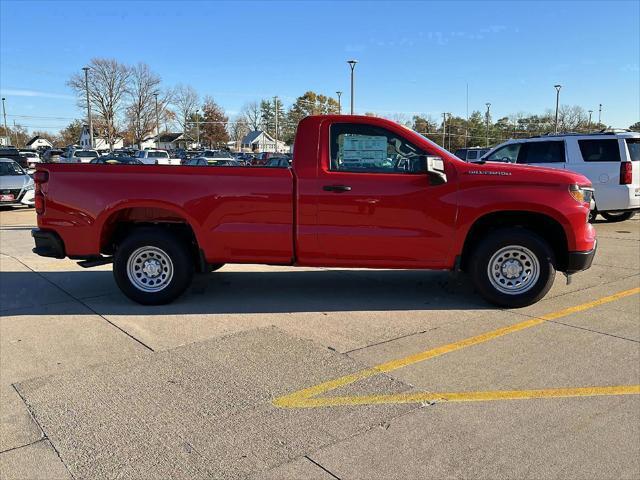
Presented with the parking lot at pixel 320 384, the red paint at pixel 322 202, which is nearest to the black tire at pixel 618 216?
the parking lot at pixel 320 384

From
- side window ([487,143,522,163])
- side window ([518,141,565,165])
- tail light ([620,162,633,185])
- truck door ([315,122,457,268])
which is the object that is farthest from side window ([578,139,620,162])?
truck door ([315,122,457,268])

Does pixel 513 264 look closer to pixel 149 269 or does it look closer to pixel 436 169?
pixel 436 169

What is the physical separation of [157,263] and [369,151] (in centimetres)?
257

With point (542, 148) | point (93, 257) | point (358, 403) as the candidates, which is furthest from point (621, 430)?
point (542, 148)

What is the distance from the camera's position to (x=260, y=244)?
566 cm

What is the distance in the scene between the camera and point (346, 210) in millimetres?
5500

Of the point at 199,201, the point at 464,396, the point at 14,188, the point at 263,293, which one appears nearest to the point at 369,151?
the point at 199,201

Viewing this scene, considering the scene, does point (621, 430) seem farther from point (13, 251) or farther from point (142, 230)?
point (13, 251)

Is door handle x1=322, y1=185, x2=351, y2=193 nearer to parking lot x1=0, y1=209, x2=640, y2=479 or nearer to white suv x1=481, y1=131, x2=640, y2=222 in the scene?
parking lot x1=0, y1=209, x2=640, y2=479

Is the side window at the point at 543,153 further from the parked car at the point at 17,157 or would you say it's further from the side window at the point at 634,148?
the parked car at the point at 17,157

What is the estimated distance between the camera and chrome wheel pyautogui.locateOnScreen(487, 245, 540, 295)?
5655mm

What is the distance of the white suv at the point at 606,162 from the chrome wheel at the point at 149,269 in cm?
814

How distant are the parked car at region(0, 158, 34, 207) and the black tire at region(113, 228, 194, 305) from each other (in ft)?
40.4

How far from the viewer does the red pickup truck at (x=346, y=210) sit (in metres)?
5.47
